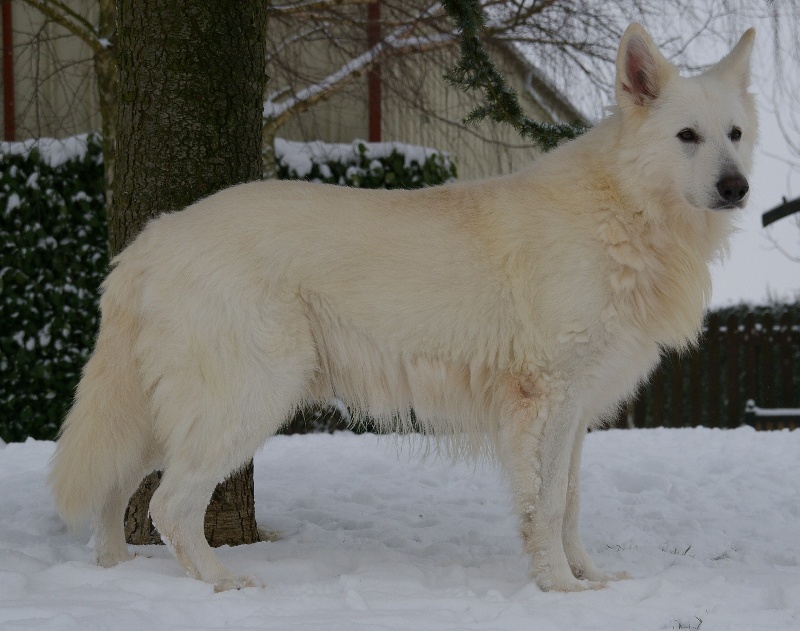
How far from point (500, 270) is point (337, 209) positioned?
2.42ft

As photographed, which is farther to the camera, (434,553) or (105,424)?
(434,553)

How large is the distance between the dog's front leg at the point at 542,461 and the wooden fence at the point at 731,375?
7795mm

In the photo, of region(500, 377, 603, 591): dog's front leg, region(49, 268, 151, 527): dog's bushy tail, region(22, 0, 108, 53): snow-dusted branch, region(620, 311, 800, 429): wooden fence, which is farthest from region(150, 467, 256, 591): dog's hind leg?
region(620, 311, 800, 429): wooden fence

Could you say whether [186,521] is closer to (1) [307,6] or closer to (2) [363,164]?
(1) [307,6]

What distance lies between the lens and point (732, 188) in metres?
3.48

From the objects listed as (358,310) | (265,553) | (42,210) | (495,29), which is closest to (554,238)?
(358,310)

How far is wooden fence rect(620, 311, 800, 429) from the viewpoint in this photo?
11070mm

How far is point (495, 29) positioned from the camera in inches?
317

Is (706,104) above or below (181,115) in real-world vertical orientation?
below

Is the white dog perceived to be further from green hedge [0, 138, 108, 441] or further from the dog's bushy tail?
green hedge [0, 138, 108, 441]

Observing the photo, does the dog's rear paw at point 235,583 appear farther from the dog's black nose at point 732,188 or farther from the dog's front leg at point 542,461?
the dog's black nose at point 732,188

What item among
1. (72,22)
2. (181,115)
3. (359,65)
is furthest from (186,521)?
(359,65)

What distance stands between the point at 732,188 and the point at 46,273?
6862 mm

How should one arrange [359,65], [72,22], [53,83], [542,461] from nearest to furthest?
1. [542,461]
2. [72,22]
3. [359,65]
4. [53,83]
